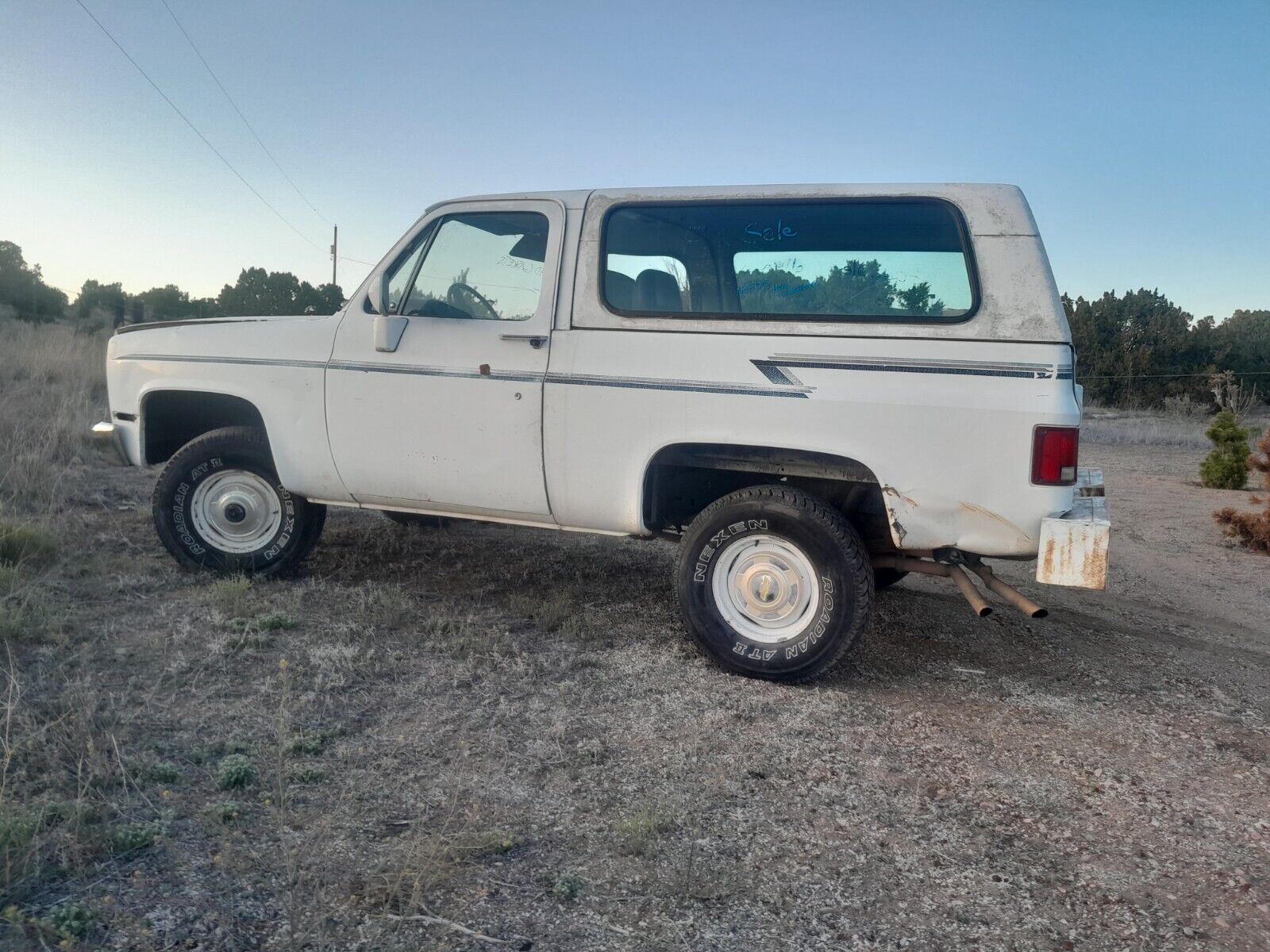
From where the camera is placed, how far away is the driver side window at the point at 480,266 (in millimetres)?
4828

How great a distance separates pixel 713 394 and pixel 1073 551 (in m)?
1.61

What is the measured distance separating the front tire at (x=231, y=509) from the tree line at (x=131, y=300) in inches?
678

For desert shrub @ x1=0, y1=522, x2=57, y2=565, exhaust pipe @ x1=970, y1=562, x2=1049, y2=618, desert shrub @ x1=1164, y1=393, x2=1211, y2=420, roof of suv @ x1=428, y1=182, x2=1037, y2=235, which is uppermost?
roof of suv @ x1=428, y1=182, x2=1037, y2=235

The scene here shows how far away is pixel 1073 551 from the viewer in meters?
3.73

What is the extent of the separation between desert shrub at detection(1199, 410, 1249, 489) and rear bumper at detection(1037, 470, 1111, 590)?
1004 centimetres

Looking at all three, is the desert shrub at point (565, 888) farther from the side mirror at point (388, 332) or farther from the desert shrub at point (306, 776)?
the side mirror at point (388, 332)

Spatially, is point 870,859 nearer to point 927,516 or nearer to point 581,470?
point 927,516

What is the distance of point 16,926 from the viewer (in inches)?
86.6

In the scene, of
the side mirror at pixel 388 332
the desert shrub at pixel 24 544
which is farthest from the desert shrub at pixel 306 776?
the desert shrub at pixel 24 544

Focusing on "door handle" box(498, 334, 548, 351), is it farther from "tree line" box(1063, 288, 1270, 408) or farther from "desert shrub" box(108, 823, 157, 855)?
"tree line" box(1063, 288, 1270, 408)

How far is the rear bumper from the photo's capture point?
371cm

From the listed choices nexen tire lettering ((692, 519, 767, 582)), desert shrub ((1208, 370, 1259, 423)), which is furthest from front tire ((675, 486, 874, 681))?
desert shrub ((1208, 370, 1259, 423))

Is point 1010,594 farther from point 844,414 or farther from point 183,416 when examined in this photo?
point 183,416

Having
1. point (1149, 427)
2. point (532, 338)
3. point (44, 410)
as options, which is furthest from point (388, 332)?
point (1149, 427)
